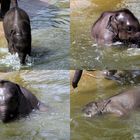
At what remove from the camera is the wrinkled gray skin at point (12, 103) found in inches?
227

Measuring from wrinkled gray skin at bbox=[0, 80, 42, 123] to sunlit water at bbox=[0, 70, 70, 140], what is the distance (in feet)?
0.24

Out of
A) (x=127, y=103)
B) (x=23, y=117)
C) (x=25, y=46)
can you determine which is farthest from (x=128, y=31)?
(x=23, y=117)

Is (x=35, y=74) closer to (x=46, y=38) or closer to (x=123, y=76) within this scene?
(x=123, y=76)

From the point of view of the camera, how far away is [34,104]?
20.5 feet

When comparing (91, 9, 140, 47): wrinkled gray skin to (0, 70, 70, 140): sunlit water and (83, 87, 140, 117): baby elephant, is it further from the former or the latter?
(83, 87, 140, 117): baby elephant

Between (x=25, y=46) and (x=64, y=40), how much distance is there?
1403mm

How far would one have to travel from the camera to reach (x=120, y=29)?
8336mm

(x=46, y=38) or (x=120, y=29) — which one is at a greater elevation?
(x=120, y=29)

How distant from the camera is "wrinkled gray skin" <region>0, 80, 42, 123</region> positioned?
5.77 m

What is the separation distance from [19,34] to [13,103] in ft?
5.33

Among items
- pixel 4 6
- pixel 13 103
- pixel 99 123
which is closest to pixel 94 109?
pixel 99 123

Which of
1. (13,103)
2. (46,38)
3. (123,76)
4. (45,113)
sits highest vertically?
(13,103)

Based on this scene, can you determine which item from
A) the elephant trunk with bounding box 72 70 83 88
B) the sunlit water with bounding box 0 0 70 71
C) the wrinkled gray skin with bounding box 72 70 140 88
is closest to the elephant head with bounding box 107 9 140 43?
the sunlit water with bounding box 0 0 70 71

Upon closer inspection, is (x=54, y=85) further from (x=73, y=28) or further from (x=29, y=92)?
(x=73, y=28)
